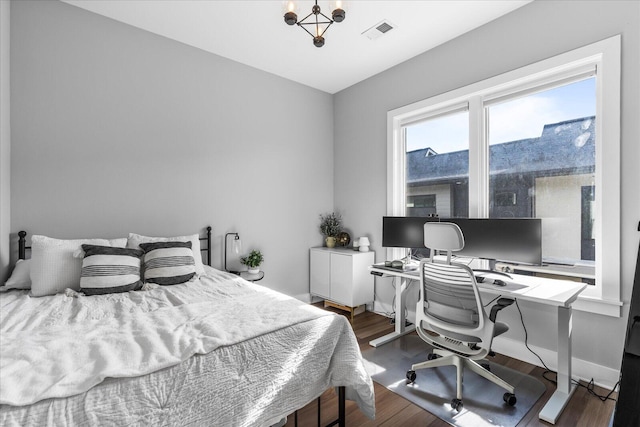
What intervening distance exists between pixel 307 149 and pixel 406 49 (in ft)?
5.45

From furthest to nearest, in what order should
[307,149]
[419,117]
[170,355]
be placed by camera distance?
[307,149] → [419,117] → [170,355]

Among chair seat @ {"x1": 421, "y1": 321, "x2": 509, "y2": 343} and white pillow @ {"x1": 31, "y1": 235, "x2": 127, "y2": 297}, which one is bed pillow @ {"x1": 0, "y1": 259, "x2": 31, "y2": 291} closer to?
white pillow @ {"x1": 31, "y1": 235, "x2": 127, "y2": 297}

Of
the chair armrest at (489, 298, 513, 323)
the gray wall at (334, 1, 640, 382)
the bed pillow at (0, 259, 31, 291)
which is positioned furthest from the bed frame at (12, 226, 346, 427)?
the gray wall at (334, 1, 640, 382)

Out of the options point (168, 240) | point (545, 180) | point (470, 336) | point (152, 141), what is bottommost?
point (470, 336)

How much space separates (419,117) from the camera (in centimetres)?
348

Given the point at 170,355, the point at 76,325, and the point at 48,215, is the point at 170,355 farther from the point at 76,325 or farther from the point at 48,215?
the point at 48,215

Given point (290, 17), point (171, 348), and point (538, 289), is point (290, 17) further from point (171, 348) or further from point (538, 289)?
point (538, 289)

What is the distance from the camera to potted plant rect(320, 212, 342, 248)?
417cm

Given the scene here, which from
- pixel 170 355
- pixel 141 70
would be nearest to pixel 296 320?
pixel 170 355

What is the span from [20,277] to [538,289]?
11.9ft

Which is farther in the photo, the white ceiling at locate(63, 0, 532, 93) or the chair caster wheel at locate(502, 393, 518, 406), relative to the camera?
the white ceiling at locate(63, 0, 532, 93)

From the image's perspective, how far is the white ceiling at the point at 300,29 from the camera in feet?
8.39

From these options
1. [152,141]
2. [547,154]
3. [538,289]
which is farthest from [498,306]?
[152,141]

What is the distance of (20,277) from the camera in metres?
2.16
